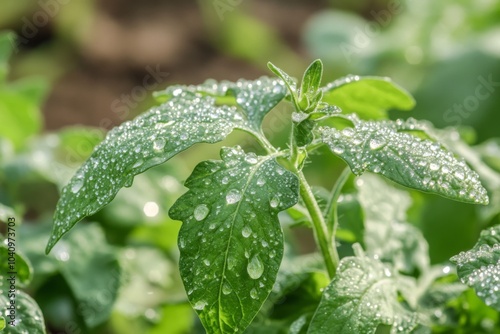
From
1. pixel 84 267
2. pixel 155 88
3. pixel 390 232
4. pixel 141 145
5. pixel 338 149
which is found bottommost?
pixel 155 88

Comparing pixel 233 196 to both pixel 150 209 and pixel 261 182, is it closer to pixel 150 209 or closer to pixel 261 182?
pixel 261 182

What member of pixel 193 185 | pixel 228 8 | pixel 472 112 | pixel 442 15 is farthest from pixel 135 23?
pixel 193 185

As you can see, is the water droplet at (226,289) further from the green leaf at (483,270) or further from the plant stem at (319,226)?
the green leaf at (483,270)

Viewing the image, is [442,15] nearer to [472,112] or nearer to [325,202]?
[472,112]

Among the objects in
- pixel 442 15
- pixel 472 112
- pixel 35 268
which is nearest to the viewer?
pixel 35 268

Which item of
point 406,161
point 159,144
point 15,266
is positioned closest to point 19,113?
point 15,266

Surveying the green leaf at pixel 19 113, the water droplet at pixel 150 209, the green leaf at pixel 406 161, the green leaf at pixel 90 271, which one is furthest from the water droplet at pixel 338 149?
the green leaf at pixel 19 113
